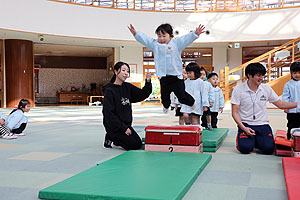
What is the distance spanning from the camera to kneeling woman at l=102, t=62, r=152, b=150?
13.6ft

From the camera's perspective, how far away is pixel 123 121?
14.2 feet

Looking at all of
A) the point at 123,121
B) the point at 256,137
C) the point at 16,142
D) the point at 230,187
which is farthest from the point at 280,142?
the point at 16,142

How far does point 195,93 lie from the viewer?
5301 millimetres

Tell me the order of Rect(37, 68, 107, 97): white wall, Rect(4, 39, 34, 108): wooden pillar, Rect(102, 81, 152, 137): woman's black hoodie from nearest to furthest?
Rect(102, 81, 152, 137): woman's black hoodie
Rect(4, 39, 34, 108): wooden pillar
Rect(37, 68, 107, 97): white wall

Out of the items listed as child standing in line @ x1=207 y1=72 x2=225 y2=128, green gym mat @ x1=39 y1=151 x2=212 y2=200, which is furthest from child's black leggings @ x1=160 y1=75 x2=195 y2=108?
child standing in line @ x1=207 y1=72 x2=225 y2=128

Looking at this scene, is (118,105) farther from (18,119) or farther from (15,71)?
(15,71)

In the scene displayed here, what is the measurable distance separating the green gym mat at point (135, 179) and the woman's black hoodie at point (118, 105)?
0.74 m

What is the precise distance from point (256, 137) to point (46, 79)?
21.6m

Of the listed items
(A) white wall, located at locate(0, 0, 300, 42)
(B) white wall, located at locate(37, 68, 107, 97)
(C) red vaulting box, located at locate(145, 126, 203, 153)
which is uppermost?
(A) white wall, located at locate(0, 0, 300, 42)

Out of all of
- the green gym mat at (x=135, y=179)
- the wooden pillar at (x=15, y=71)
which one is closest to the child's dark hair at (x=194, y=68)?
the green gym mat at (x=135, y=179)

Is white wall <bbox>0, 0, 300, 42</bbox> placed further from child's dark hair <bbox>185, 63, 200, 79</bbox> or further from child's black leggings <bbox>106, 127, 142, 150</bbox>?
child's black leggings <bbox>106, 127, 142, 150</bbox>

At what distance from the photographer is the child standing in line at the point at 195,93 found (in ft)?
17.2

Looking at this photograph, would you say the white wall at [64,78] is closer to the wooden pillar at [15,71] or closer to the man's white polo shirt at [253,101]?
the wooden pillar at [15,71]

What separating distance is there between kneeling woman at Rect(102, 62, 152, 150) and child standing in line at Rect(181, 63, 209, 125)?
1048 millimetres
